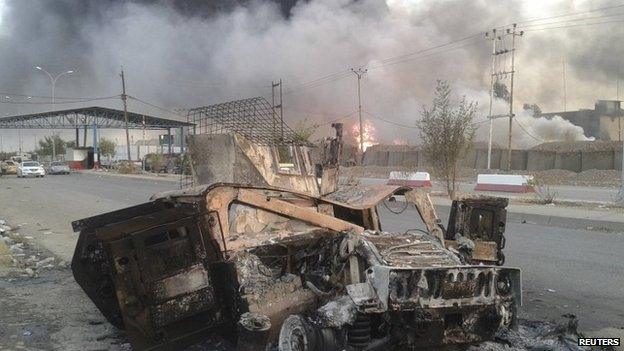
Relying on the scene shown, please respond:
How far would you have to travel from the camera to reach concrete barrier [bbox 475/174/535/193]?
21156mm

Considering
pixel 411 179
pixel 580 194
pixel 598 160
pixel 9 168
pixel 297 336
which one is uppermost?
pixel 598 160

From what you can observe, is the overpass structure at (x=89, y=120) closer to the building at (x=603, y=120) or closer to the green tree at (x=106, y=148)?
the green tree at (x=106, y=148)

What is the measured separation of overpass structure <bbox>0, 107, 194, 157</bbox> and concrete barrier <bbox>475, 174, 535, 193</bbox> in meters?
47.3

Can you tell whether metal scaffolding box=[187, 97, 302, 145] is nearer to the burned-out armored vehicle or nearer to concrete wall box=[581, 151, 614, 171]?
the burned-out armored vehicle

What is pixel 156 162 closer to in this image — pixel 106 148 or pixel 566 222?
pixel 566 222

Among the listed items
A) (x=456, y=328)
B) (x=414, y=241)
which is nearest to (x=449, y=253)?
(x=414, y=241)

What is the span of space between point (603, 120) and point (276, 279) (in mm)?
85640

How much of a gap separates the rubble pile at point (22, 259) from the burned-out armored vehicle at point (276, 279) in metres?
3.63

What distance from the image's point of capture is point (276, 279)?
439 centimetres

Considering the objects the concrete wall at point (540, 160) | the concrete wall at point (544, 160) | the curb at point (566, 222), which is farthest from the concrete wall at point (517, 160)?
the curb at point (566, 222)

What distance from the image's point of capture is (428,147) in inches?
715

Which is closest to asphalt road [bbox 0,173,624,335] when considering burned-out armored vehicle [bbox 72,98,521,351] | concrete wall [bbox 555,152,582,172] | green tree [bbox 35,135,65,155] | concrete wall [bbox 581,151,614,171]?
burned-out armored vehicle [bbox 72,98,521,351]

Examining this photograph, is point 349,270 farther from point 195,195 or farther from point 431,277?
point 195,195

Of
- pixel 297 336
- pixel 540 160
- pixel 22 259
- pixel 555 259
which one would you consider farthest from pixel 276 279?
pixel 540 160
